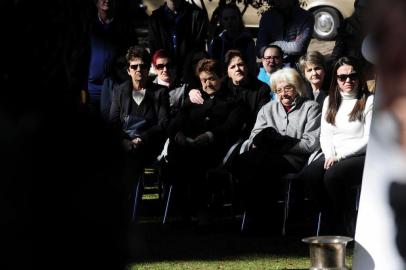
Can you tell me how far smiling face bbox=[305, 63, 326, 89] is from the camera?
992 centimetres

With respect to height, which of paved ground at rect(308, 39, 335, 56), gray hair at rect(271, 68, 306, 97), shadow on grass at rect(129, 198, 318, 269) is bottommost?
shadow on grass at rect(129, 198, 318, 269)

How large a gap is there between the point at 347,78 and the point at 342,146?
1.77ft

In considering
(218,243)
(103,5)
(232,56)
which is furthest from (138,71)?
(218,243)

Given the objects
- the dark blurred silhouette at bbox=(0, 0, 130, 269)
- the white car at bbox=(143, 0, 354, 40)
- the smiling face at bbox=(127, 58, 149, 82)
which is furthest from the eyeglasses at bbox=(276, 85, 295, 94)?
the white car at bbox=(143, 0, 354, 40)

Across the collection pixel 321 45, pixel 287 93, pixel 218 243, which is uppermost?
pixel 321 45

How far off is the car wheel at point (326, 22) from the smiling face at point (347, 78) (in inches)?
503

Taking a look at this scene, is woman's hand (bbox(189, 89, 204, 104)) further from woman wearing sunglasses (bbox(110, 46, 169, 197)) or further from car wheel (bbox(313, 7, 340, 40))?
car wheel (bbox(313, 7, 340, 40))

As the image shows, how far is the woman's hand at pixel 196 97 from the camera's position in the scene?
31.9 feet

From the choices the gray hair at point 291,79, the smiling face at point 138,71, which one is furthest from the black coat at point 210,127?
the smiling face at point 138,71

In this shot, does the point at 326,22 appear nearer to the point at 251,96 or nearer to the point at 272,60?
the point at 272,60

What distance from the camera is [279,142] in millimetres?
9133

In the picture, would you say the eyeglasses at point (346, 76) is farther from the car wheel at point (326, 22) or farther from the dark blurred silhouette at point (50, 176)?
the car wheel at point (326, 22)

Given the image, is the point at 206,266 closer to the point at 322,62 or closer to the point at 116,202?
the point at 322,62

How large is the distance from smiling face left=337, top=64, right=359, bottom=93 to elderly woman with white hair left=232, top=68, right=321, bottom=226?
493 mm
